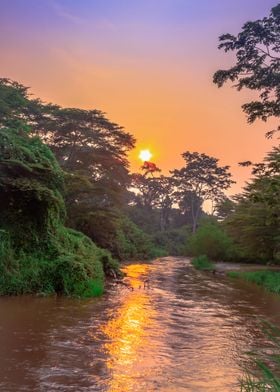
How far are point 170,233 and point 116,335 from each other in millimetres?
51304

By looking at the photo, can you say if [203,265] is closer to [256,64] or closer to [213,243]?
[213,243]

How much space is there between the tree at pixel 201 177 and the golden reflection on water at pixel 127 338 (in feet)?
142

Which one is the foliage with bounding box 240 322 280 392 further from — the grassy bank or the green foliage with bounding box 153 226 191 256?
the green foliage with bounding box 153 226 191 256

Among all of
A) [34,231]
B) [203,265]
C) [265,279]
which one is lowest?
[265,279]

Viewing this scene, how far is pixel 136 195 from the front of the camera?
6612 centimetres

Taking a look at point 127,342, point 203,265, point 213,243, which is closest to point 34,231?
point 127,342

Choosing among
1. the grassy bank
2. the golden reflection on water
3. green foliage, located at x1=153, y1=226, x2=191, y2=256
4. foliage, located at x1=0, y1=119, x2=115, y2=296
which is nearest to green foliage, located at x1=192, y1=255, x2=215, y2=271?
the grassy bank

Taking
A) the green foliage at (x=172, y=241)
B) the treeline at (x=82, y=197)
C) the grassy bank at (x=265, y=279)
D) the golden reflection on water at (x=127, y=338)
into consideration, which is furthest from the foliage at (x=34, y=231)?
the green foliage at (x=172, y=241)

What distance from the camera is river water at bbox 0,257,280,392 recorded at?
6.84 m

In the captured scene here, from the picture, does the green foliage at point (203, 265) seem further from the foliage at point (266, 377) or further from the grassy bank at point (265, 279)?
the foliage at point (266, 377)

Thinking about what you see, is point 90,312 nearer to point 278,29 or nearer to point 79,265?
point 79,265

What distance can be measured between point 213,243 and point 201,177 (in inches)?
724

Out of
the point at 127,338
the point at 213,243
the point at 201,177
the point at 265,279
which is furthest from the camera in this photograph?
the point at 201,177

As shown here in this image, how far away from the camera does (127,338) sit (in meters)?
9.59
